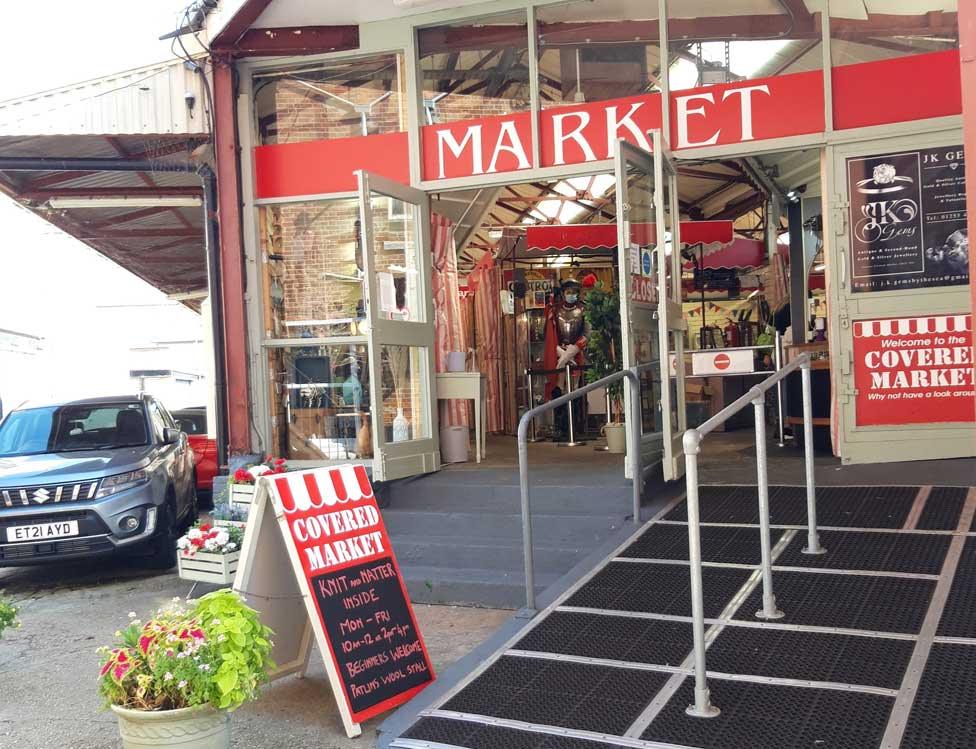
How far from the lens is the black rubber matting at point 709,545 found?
5090 mm

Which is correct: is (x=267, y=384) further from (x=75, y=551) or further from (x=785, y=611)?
(x=785, y=611)

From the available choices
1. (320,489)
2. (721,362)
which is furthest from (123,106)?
(721,362)

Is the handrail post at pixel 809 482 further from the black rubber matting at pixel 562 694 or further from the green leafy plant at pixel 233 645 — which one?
the green leafy plant at pixel 233 645

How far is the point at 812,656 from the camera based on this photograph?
12.3 ft

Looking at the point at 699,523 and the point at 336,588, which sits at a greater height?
the point at 699,523

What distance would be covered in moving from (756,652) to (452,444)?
14.8ft

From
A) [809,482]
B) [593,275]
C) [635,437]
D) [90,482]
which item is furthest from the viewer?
[593,275]

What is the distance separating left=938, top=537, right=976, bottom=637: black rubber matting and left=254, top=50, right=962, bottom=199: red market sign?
332cm

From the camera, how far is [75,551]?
6559 mm

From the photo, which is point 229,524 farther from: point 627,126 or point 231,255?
point 627,126

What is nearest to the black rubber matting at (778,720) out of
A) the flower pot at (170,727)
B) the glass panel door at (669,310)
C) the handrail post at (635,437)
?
the flower pot at (170,727)

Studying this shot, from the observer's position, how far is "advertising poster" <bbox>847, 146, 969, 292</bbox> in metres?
6.43

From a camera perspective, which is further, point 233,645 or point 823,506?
point 823,506

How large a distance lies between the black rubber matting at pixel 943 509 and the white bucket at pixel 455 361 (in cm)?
400
